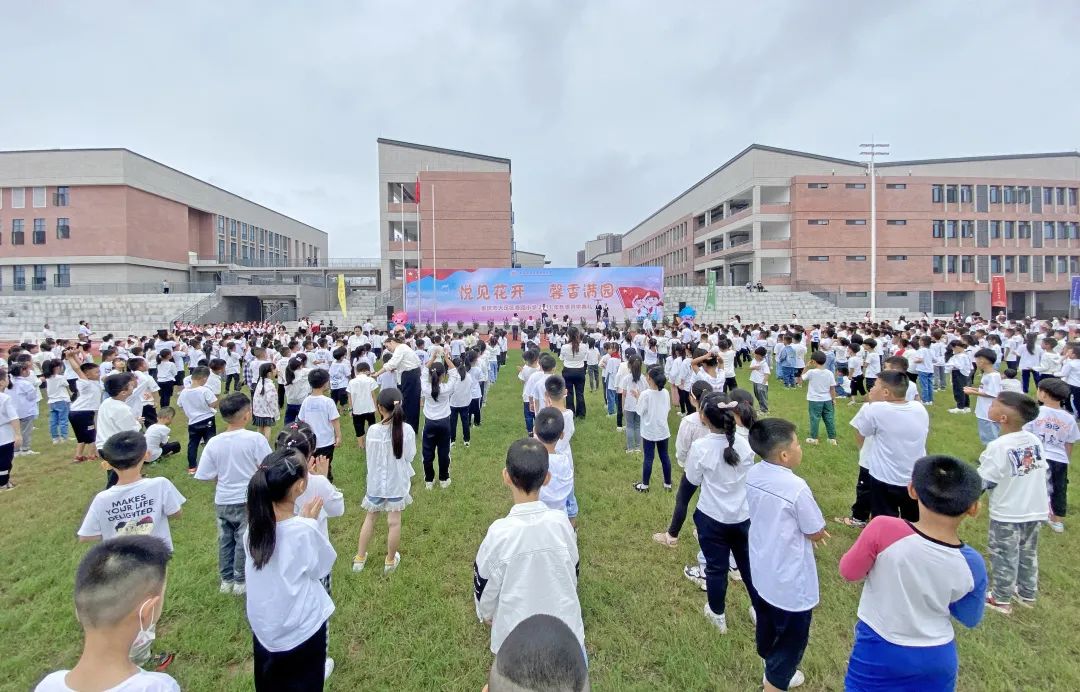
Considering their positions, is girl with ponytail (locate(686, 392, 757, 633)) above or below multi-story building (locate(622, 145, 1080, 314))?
below

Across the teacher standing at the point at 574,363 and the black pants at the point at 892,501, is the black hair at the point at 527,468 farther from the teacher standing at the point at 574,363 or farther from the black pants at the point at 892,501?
the teacher standing at the point at 574,363

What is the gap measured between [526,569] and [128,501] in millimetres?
2744

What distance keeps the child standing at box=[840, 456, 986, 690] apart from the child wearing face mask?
264 centimetres

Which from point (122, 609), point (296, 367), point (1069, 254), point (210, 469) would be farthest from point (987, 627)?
point (1069, 254)

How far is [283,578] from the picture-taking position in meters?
2.29

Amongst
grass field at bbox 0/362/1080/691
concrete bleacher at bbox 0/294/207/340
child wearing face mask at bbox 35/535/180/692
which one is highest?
concrete bleacher at bbox 0/294/207/340

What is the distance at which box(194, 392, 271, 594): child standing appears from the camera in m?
→ 3.78

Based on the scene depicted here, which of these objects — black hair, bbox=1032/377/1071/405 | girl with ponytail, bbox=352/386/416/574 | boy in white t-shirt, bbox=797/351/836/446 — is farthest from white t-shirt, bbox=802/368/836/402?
girl with ponytail, bbox=352/386/416/574

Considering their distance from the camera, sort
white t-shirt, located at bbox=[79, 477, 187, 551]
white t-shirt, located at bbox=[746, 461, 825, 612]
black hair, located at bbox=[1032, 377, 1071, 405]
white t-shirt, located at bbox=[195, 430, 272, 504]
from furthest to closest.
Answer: black hair, located at bbox=[1032, 377, 1071, 405] → white t-shirt, located at bbox=[195, 430, 272, 504] → white t-shirt, located at bbox=[79, 477, 187, 551] → white t-shirt, located at bbox=[746, 461, 825, 612]

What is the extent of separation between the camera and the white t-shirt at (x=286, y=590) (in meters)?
2.29

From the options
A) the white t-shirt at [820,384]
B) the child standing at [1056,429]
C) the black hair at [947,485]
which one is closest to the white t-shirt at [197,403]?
the black hair at [947,485]

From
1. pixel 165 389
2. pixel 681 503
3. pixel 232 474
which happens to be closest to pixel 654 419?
pixel 681 503

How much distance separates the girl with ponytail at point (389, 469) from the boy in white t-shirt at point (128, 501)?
1373 mm

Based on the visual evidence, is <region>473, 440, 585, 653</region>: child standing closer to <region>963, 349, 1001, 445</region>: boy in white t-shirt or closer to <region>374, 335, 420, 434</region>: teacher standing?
<region>374, 335, 420, 434</region>: teacher standing
